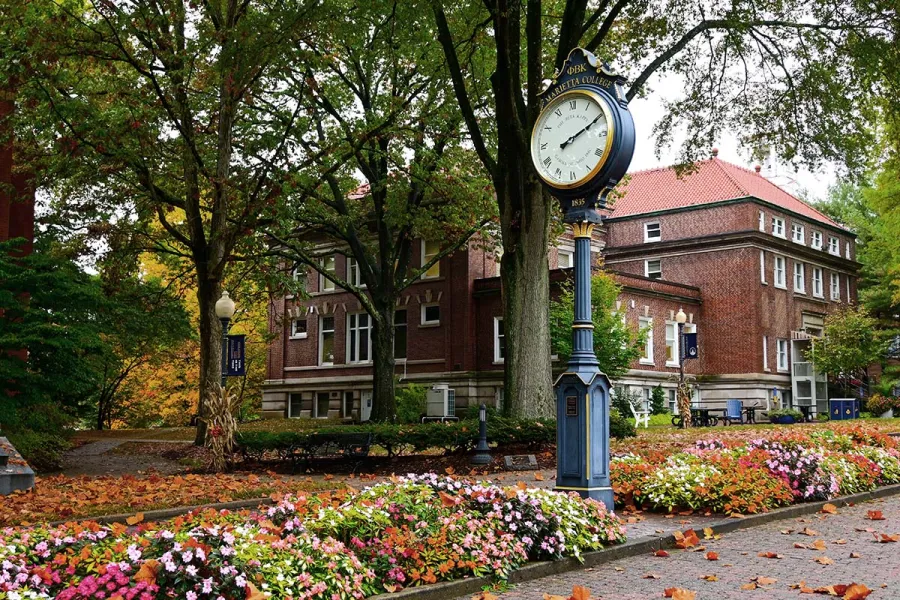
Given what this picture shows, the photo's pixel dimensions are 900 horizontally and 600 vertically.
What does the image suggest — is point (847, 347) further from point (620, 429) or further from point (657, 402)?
point (620, 429)

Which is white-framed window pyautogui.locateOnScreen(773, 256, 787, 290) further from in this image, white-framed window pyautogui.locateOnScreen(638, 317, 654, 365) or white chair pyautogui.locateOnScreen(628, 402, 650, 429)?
white chair pyautogui.locateOnScreen(628, 402, 650, 429)

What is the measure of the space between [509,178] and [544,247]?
164 centimetres

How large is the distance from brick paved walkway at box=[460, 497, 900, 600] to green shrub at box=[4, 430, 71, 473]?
614 inches

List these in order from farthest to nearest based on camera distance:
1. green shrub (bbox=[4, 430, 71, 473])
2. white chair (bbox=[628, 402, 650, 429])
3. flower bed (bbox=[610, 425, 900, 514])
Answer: white chair (bbox=[628, 402, 650, 429]) < green shrub (bbox=[4, 430, 71, 473]) < flower bed (bbox=[610, 425, 900, 514])

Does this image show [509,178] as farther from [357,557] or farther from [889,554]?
[357,557]

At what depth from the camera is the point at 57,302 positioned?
19219mm

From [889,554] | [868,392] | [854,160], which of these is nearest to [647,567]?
[889,554]

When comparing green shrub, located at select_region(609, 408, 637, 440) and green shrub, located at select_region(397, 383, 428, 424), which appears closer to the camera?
green shrub, located at select_region(609, 408, 637, 440)

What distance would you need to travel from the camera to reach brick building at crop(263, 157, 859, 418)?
40938 mm

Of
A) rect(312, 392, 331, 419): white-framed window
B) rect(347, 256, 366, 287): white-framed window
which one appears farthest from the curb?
rect(312, 392, 331, 419): white-framed window

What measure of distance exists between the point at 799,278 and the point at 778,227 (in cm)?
337

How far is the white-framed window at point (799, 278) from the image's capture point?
1898 inches

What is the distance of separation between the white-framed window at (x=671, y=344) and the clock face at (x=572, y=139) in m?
34.3

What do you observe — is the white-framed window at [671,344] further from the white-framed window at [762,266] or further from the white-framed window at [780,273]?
the white-framed window at [780,273]
